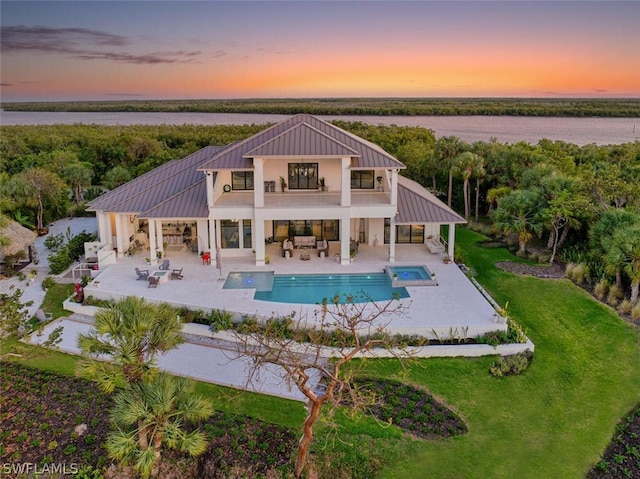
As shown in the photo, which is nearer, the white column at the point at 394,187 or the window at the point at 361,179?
→ the white column at the point at 394,187

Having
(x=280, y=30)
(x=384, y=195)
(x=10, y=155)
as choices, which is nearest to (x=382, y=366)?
(x=384, y=195)

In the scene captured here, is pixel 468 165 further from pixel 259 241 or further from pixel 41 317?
A: pixel 41 317

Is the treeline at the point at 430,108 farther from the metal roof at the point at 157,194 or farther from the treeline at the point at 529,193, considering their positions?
the metal roof at the point at 157,194

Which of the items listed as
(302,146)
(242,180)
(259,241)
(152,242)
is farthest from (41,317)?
(302,146)

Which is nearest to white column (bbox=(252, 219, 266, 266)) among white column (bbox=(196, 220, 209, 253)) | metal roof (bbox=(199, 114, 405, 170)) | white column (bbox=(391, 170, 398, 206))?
metal roof (bbox=(199, 114, 405, 170))

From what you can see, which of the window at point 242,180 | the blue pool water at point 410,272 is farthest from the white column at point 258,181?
the blue pool water at point 410,272

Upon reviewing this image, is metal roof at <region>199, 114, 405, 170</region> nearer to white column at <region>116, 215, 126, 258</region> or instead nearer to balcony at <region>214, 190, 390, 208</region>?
balcony at <region>214, 190, 390, 208</region>

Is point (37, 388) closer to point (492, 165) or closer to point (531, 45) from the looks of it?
point (492, 165)
